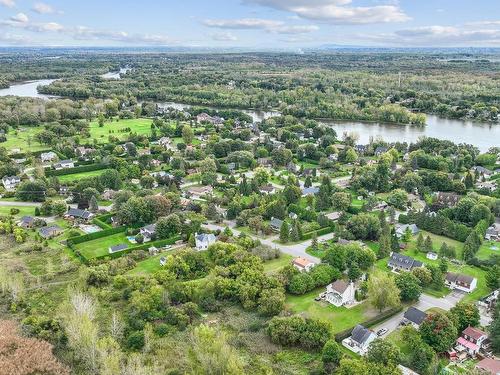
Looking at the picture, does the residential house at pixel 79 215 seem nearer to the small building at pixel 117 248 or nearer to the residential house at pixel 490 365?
the small building at pixel 117 248

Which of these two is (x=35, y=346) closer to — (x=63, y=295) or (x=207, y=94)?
(x=63, y=295)

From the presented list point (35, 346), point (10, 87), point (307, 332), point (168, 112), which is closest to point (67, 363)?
point (35, 346)

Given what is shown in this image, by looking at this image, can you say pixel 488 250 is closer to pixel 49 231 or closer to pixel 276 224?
pixel 276 224

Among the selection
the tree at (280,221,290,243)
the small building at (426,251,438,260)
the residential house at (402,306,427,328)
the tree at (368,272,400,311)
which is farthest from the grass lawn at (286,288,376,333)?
the small building at (426,251,438,260)

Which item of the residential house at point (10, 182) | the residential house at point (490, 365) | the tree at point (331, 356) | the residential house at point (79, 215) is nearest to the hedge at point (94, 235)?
the residential house at point (79, 215)

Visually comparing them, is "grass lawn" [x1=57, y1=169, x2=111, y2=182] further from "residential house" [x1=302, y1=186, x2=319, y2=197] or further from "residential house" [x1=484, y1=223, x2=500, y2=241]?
"residential house" [x1=484, y1=223, x2=500, y2=241]
